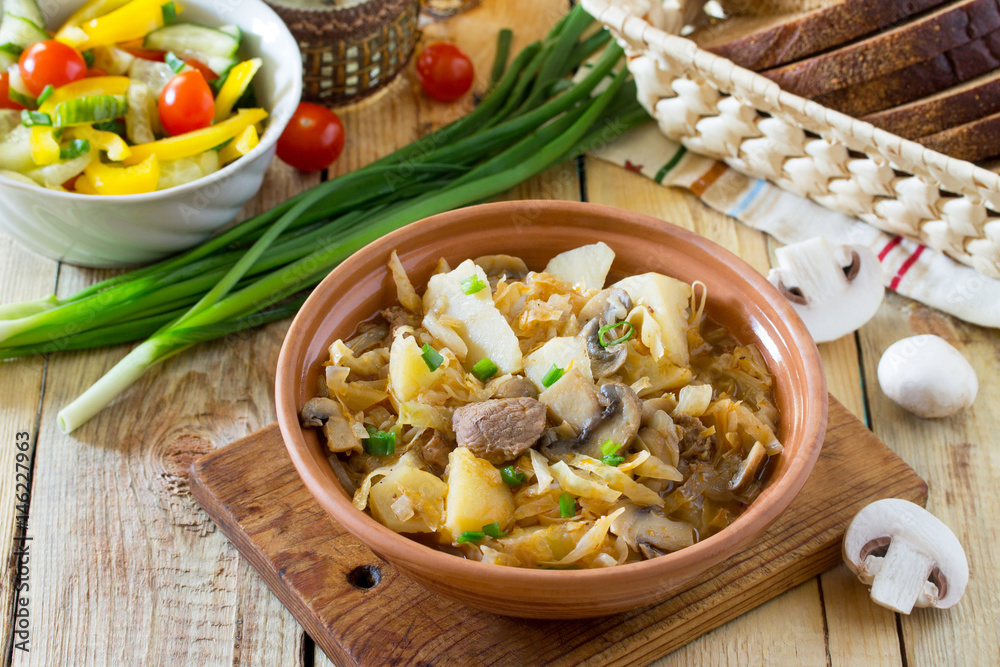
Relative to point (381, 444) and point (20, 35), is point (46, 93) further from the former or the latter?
point (381, 444)

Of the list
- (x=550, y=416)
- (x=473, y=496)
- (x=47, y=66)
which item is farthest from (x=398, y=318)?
(x=47, y=66)

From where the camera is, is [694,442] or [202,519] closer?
[694,442]

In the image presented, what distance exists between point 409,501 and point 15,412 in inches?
63.9

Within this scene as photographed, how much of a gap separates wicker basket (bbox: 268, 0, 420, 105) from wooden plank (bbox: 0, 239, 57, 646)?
1333 mm

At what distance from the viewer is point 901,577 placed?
7.92 ft

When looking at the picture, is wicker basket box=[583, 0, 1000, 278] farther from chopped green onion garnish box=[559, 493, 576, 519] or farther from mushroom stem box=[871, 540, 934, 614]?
chopped green onion garnish box=[559, 493, 576, 519]

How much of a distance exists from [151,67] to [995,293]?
3.18 metres

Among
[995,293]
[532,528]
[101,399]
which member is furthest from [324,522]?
[995,293]

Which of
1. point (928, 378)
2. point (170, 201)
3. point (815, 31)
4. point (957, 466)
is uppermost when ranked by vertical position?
point (815, 31)

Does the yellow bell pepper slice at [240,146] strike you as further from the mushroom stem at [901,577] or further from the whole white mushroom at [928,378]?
the mushroom stem at [901,577]

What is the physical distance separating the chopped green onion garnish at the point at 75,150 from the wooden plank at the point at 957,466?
279 centimetres

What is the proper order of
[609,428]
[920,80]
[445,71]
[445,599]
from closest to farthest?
[609,428], [445,599], [920,80], [445,71]

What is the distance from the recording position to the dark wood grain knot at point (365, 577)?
236 centimetres

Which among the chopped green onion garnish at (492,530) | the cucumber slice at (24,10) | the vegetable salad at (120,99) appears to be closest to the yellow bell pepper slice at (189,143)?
the vegetable salad at (120,99)
